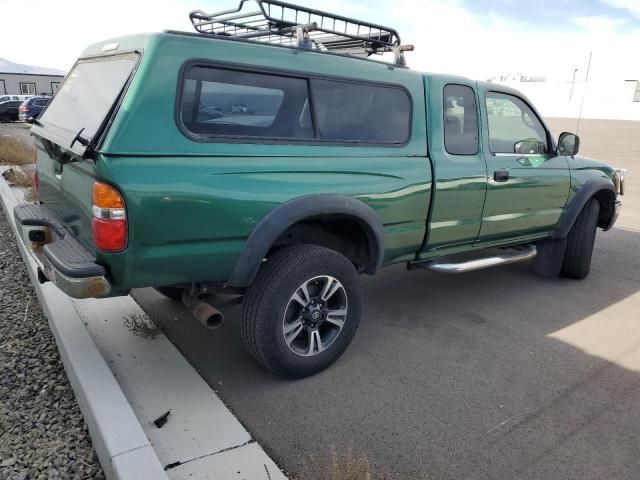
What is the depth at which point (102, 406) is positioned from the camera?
2586 millimetres

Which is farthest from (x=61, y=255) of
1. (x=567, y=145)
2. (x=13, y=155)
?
(x=13, y=155)

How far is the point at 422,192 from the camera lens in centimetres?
369

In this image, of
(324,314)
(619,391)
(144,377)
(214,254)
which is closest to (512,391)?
(619,391)

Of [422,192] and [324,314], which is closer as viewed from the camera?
[324,314]

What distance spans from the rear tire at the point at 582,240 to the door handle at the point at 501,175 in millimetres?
1448

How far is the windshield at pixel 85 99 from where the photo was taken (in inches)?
108

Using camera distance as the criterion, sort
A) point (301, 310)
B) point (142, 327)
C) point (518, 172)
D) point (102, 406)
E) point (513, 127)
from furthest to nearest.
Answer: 1. point (513, 127)
2. point (518, 172)
3. point (142, 327)
4. point (301, 310)
5. point (102, 406)

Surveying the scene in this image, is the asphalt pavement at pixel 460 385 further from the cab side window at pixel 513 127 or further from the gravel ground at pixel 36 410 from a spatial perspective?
the cab side window at pixel 513 127

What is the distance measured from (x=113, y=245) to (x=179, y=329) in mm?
1568

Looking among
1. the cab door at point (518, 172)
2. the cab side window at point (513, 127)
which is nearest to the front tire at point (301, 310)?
the cab door at point (518, 172)

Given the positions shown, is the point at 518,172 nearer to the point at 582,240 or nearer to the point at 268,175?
the point at 582,240

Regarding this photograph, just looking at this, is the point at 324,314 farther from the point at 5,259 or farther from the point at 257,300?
the point at 5,259

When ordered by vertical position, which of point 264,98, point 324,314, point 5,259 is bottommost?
point 5,259

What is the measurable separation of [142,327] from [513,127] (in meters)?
3.51
